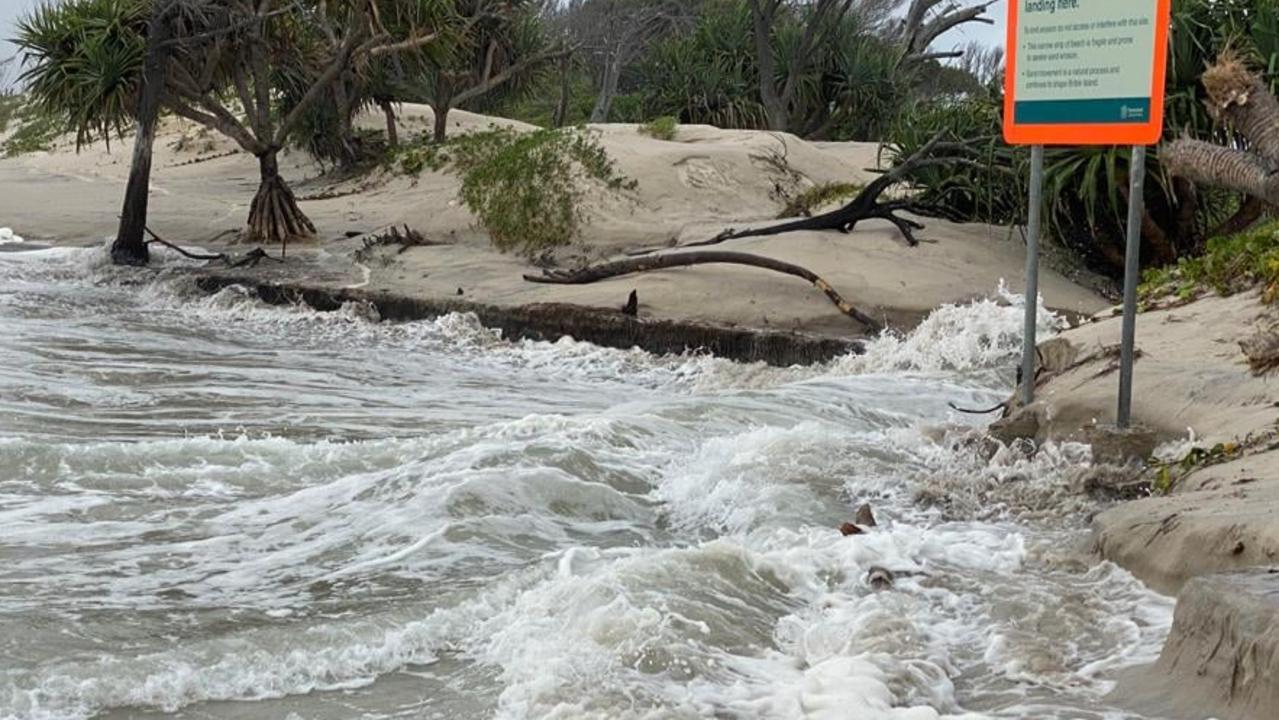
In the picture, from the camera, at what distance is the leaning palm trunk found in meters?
7.01

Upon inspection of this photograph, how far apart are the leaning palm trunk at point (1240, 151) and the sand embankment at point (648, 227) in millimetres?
3877

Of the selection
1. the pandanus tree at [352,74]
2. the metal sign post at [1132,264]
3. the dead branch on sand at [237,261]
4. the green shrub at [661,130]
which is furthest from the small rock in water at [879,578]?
the green shrub at [661,130]

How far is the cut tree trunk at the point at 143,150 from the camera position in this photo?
15789mm

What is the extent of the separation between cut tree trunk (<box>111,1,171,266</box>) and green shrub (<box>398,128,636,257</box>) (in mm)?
3458

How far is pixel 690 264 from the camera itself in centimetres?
1222

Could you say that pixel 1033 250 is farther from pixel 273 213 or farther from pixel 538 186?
pixel 273 213

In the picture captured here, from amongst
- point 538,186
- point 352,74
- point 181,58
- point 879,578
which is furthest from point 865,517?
point 352,74

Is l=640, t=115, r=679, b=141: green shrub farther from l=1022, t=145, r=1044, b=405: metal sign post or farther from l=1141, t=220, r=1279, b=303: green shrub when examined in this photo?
l=1022, t=145, r=1044, b=405: metal sign post

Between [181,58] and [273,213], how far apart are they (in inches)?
79.0

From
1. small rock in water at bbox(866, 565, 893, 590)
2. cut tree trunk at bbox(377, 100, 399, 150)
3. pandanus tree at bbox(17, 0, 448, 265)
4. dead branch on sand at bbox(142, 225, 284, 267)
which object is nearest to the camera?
small rock in water at bbox(866, 565, 893, 590)

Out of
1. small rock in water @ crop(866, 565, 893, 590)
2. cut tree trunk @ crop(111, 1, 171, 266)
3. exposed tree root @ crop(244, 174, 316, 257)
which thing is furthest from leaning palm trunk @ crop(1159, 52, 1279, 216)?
cut tree trunk @ crop(111, 1, 171, 266)

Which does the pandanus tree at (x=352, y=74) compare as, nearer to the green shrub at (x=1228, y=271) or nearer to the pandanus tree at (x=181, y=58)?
the pandanus tree at (x=181, y=58)

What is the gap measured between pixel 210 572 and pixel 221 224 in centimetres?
1451

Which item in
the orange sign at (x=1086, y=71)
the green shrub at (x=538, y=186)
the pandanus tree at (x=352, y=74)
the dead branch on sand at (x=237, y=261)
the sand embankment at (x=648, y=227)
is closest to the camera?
the orange sign at (x=1086, y=71)
